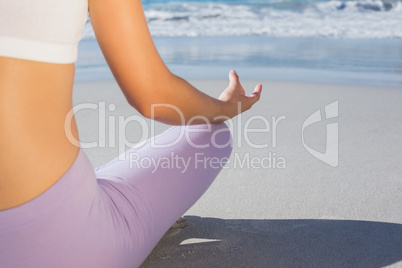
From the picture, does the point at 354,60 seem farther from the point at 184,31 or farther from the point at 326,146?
the point at 184,31

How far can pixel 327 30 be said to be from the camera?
773cm

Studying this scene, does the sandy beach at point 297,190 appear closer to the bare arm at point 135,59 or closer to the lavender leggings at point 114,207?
the lavender leggings at point 114,207

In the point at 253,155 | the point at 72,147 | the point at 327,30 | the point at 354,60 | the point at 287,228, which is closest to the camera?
the point at 72,147

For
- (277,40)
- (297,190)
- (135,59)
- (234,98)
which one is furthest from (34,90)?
(277,40)

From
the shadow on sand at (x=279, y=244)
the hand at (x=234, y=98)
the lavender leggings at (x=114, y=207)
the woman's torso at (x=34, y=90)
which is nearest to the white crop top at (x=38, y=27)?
the woman's torso at (x=34, y=90)

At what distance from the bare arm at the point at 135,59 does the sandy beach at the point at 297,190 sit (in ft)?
1.71

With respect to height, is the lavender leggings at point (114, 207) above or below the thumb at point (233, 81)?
below

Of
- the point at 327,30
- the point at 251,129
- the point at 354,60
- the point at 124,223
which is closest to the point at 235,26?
the point at 327,30

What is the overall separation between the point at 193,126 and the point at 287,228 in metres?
0.51

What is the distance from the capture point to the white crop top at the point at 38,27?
92 centimetres

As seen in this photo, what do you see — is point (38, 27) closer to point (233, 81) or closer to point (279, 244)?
point (233, 81)

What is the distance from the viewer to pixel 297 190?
2.06m

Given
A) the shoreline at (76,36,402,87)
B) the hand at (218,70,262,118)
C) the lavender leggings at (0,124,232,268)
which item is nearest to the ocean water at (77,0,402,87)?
the shoreline at (76,36,402,87)

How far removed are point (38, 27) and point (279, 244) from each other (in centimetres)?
98
